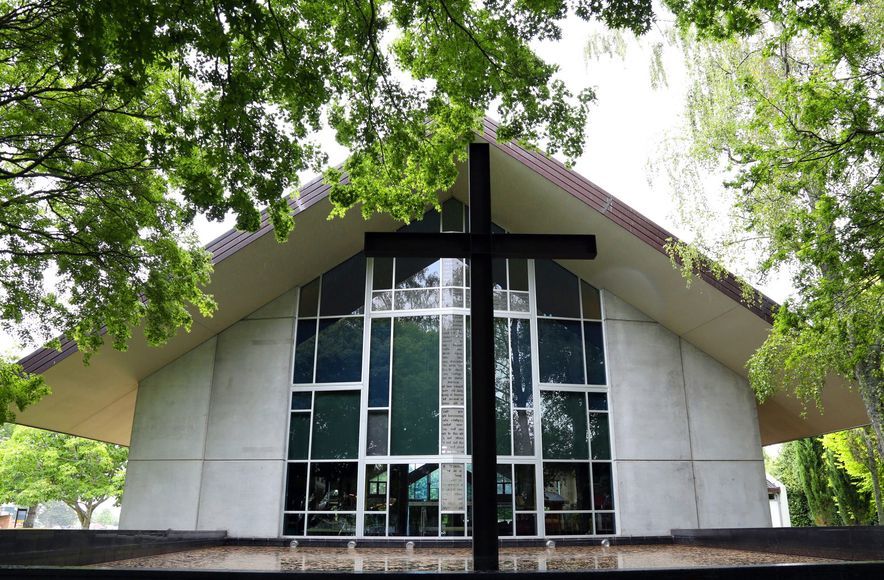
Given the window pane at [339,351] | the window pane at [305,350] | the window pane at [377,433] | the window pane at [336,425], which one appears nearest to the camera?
the window pane at [377,433]

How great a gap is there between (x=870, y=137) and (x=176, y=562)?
1042cm

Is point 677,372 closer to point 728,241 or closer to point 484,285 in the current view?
point 728,241

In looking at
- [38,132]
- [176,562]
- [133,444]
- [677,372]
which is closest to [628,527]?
[677,372]

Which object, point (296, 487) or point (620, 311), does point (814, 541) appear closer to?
point (620, 311)

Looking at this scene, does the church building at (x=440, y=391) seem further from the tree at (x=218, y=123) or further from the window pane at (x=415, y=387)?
the tree at (x=218, y=123)

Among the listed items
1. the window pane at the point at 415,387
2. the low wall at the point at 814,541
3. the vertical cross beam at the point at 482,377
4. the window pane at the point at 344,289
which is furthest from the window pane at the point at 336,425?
the vertical cross beam at the point at 482,377

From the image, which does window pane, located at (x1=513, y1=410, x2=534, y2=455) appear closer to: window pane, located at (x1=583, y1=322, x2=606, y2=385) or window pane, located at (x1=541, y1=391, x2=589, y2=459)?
window pane, located at (x1=541, y1=391, x2=589, y2=459)

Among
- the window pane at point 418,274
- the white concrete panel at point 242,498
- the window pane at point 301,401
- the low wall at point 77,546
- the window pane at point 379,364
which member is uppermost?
the window pane at point 418,274

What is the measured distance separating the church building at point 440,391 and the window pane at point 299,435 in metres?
0.05

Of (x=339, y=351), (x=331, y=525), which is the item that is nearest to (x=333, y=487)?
(x=331, y=525)

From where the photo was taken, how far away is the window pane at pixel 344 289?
1620 cm

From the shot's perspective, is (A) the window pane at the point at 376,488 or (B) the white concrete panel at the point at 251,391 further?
(B) the white concrete panel at the point at 251,391

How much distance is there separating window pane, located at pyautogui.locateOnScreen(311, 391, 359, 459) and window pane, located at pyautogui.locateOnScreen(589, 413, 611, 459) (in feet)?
18.1

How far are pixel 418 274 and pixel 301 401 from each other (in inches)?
162
